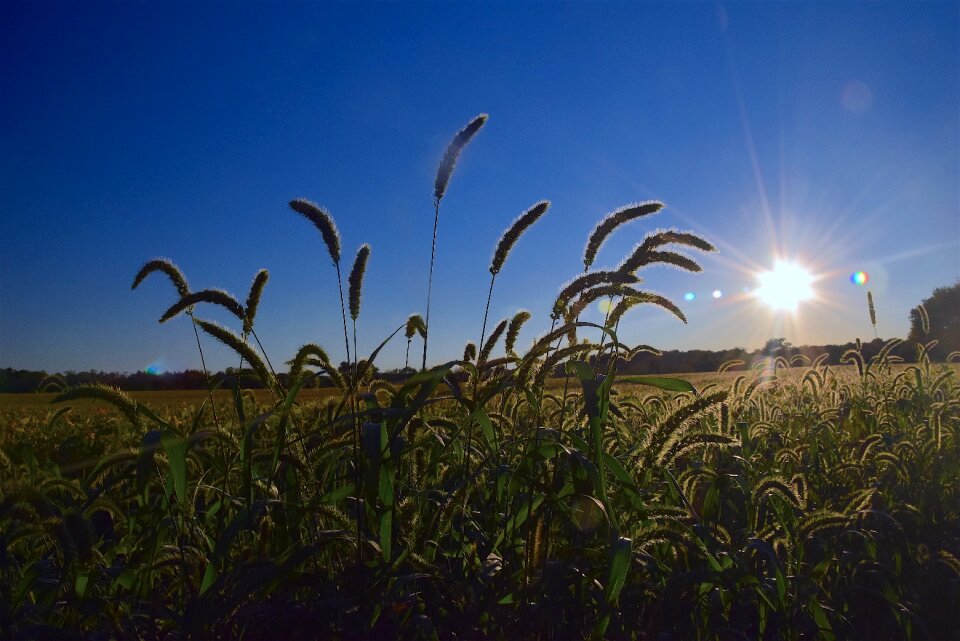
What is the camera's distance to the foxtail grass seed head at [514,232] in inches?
106

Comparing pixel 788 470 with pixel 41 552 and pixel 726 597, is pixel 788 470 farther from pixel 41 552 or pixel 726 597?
pixel 41 552

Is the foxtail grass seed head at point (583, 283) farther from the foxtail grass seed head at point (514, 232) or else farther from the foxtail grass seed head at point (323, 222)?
the foxtail grass seed head at point (323, 222)

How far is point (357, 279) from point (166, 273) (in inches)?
30.7

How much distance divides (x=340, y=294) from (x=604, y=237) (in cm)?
116

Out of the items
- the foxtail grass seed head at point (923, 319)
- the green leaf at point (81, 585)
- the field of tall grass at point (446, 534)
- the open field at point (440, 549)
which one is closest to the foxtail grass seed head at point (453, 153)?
the field of tall grass at point (446, 534)

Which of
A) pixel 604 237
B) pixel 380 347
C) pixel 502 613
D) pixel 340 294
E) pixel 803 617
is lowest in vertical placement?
pixel 803 617

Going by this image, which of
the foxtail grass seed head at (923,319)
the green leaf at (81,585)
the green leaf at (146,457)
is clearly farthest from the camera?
the foxtail grass seed head at (923,319)

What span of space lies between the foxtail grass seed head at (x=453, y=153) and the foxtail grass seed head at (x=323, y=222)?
0.47 m

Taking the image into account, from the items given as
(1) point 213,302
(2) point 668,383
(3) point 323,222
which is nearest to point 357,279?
(3) point 323,222

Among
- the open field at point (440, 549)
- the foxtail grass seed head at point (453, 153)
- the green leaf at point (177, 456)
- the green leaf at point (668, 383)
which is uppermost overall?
the foxtail grass seed head at point (453, 153)

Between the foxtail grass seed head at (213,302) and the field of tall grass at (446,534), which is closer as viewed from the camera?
the field of tall grass at (446,534)

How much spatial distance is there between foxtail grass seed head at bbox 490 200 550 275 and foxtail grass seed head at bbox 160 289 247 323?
40.8 inches

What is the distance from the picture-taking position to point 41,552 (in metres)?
3.01

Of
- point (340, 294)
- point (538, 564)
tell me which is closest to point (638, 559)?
point (538, 564)
